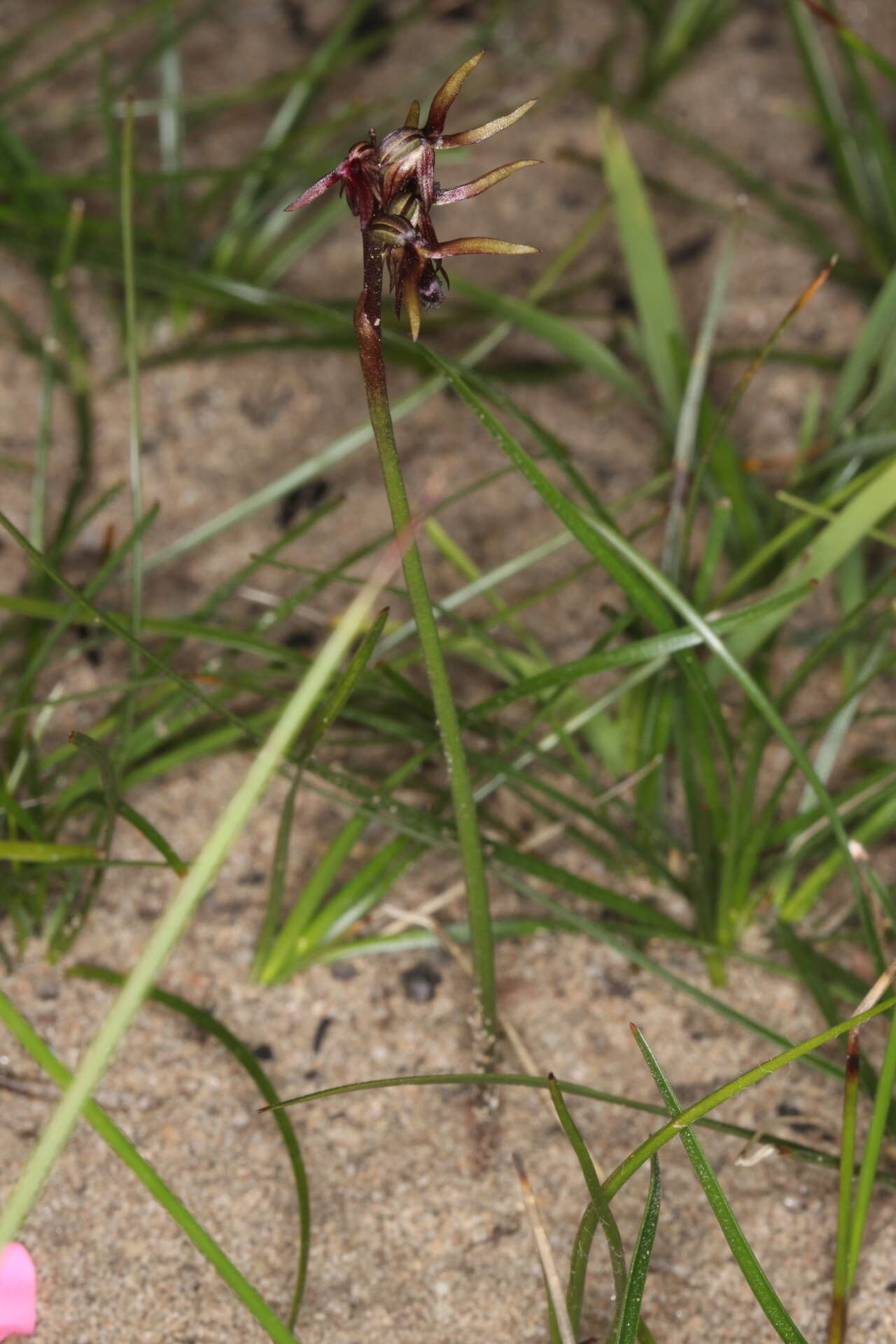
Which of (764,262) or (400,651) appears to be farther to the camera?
(764,262)

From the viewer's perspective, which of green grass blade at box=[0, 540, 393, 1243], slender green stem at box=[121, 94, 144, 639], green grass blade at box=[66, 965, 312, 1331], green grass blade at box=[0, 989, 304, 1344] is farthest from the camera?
slender green stem at box=[121, 94, 144, 639]

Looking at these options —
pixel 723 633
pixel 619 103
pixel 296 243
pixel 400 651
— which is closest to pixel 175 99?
pixel 296 243

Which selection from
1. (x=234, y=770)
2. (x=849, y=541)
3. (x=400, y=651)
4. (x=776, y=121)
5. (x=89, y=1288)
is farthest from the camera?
(x=776, y=121)

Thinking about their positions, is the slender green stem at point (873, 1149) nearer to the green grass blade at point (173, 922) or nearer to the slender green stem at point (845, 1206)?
the slender green stem at point (845, 1206)

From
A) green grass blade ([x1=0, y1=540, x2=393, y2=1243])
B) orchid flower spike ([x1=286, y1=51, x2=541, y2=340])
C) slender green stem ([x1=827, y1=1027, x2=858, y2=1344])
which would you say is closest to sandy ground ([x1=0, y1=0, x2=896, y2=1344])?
slender green stem ([x1=827, y1=1027, x2=858, y2=1344])

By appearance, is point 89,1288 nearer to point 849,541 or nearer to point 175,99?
point 849,541

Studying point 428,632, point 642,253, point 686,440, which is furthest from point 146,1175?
point 642,253

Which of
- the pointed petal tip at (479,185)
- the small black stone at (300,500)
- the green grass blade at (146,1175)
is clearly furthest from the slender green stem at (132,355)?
the pointed petal tip at (479,185)

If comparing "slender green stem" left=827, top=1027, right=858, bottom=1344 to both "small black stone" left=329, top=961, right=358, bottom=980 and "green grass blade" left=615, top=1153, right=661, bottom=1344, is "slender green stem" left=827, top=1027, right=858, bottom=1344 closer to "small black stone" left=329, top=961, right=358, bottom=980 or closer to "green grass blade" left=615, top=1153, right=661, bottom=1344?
"green grass blade" left=615, top=1153, right=661, bottom=1344
